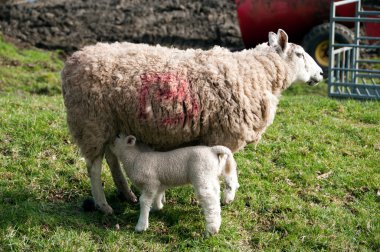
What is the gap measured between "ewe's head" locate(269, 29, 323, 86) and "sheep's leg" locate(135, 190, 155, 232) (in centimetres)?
186

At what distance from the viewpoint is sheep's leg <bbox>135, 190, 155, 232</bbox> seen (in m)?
5.46

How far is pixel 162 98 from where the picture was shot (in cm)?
547

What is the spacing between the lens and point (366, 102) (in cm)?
924

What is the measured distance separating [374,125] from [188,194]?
10.7 feet

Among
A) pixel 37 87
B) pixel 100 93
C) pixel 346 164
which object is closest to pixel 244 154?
pixel 346 164

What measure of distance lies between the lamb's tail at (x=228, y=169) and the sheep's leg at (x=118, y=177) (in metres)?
0.95

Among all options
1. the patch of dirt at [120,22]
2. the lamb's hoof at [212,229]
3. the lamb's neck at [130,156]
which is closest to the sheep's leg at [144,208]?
the lamb's neck at [130,156]

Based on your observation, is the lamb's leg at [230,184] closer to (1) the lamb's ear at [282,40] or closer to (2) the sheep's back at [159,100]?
(2) the sheep's back at [159,100]

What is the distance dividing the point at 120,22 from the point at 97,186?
30.6ft

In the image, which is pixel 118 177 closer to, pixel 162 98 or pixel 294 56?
pixel 162 98

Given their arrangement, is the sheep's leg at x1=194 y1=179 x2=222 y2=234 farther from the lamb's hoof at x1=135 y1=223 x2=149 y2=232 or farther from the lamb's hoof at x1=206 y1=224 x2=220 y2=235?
the lamb's hoof at x1=135 y1=223 x2=149 y2=232

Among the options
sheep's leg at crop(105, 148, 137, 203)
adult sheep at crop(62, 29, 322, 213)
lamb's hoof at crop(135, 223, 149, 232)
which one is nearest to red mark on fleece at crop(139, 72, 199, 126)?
adult sheep at crop(62, 29, 322, 213)

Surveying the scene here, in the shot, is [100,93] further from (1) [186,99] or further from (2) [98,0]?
(2) [98,0]

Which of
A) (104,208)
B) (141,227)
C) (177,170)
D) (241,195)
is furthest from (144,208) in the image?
(241,195)
